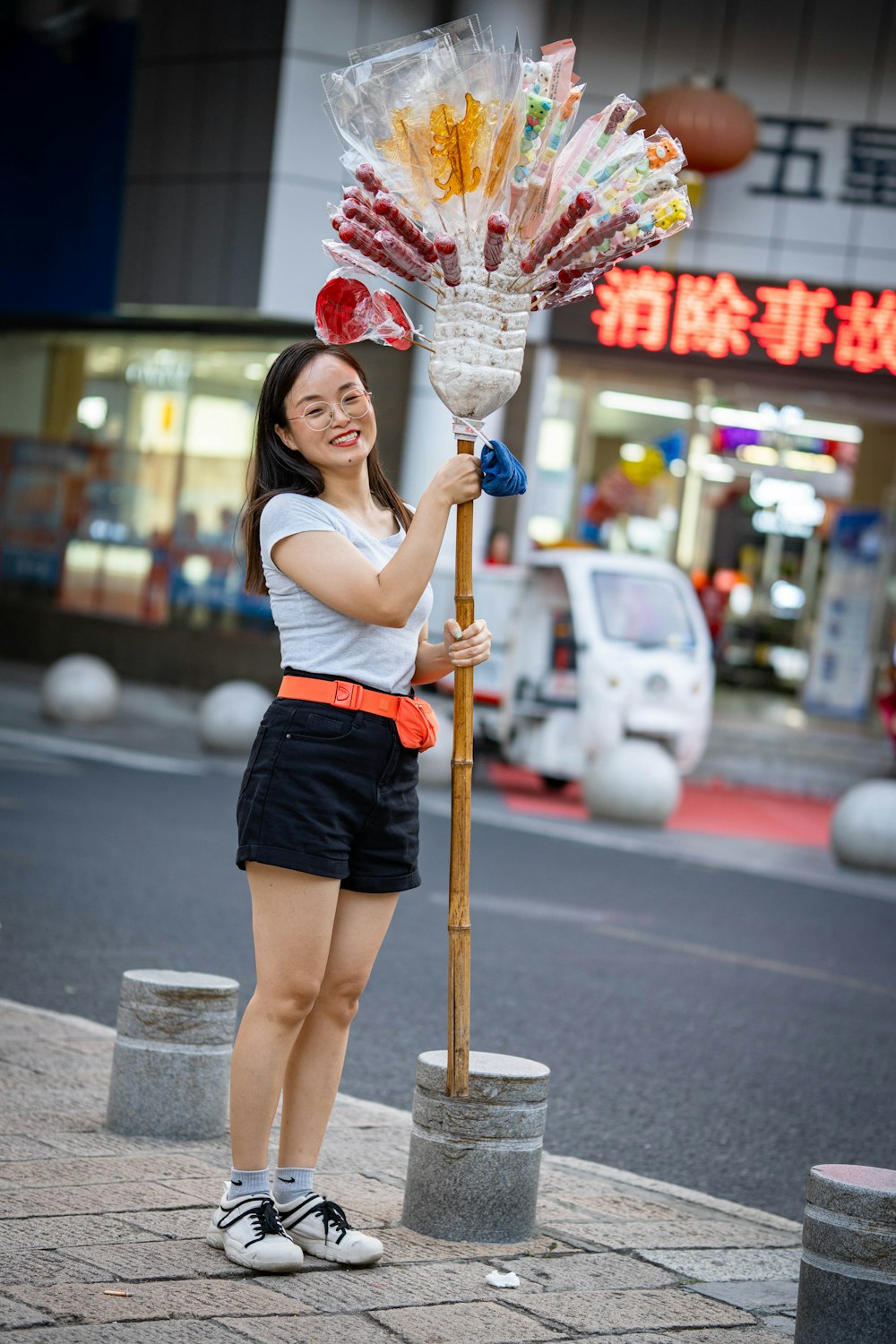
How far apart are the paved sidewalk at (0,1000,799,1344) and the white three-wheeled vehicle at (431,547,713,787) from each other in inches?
373

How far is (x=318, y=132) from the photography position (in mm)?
19422

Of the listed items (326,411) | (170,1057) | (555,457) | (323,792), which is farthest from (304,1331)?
(555,457)

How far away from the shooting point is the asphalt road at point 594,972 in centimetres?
560

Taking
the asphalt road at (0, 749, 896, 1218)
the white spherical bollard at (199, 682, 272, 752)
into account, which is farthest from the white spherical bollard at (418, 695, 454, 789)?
the asphalt road at (0, 749, 896, 1218)

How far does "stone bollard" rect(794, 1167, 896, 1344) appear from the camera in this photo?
10.7 ft

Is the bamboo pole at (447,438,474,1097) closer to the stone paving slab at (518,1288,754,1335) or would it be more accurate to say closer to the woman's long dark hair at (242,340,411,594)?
the woman's long dark hair at (242,340,411,594)

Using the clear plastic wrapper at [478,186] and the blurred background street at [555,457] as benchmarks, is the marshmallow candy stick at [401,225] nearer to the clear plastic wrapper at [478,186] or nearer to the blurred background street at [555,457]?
the clear plastic wrapper at [478,186]

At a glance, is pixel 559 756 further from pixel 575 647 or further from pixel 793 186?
pixel 793 186

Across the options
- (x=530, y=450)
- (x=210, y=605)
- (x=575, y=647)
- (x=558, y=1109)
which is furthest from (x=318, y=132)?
(x=558, y=1109)

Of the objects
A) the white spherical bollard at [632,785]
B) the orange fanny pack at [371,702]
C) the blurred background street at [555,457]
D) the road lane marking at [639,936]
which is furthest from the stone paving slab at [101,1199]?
the white spherical bollard at [632,785]

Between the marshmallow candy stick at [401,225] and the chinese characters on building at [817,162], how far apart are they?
1721 cm

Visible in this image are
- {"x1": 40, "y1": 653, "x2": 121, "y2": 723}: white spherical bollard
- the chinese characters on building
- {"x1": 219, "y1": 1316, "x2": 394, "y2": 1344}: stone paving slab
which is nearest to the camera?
{"x1": 219, "y1": 1316, "x2": 394, "y2": 1344}: stone paving slab

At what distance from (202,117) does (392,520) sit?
17.7 m

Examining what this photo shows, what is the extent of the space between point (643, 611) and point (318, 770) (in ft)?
37.7
